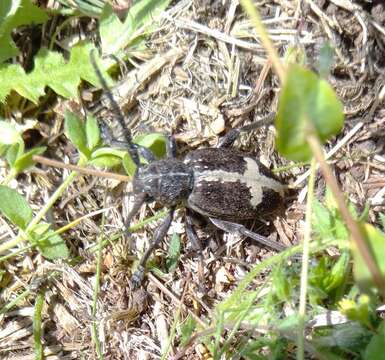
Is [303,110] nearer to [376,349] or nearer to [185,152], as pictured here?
[376,349]

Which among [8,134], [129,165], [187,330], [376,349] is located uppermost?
[8,134]

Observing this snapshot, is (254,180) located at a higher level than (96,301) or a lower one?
higher

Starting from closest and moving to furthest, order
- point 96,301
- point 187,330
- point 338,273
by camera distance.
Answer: point 338,273 < point 187,330 < point 96,301

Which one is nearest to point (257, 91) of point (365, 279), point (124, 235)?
point (124, 235)

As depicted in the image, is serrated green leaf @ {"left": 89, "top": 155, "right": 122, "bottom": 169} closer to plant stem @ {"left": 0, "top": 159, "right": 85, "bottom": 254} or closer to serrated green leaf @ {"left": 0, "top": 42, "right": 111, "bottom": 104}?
plant stem @ {"left": 0, "top": 159, "right": 85, "bottom": 254}

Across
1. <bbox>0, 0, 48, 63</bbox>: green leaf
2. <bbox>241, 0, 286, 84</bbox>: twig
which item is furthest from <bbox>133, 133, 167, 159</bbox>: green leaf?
<bbox>241, 0, 286, 84</bbox>: twig

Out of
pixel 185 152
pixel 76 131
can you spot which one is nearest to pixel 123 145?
pixel 76 131

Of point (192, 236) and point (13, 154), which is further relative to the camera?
point (192, 236)

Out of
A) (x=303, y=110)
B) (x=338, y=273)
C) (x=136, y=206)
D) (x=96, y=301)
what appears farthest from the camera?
(x=96, y=301)
